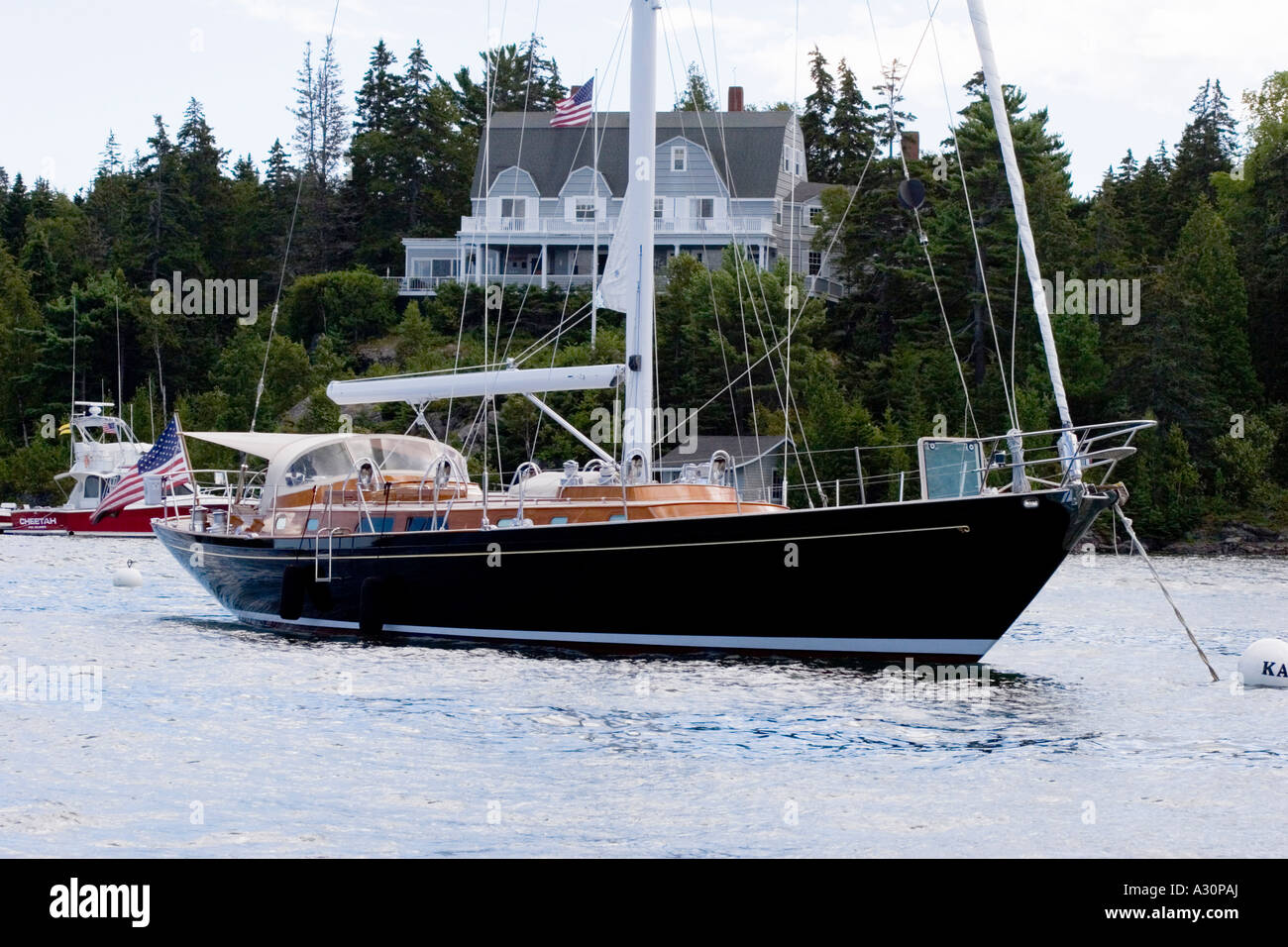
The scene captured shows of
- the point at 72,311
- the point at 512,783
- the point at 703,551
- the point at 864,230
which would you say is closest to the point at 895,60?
the point at 864,230

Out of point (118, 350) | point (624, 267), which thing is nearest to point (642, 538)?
point (624, 267)

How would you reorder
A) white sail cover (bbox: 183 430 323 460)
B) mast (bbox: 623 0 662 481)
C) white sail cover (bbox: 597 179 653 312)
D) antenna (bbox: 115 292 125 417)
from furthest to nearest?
antenna (bbox: 115 292 125 417) → white sail cover (bbox: 183 430 323 460) → white sail cover (bbox: 597 179 653 312) → mast (bbox: 623 0 662 481)

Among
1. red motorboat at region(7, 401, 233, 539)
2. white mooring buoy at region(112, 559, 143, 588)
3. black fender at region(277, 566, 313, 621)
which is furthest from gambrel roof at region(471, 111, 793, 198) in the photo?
black fender at region(277, 566, 313, 621)

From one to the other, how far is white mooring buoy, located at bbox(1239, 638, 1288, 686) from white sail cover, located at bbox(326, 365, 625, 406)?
1011 centimetres

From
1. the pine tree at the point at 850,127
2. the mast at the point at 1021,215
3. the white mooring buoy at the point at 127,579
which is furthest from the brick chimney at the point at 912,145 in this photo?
the mast at the point at 1021,215

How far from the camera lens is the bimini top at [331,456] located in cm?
2802

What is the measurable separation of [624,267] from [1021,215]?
23.9ft

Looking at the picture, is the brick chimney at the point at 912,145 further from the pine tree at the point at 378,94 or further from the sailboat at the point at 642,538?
the sailboat at the point at 642,538

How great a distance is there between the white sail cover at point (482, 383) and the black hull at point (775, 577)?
2663 millimetres

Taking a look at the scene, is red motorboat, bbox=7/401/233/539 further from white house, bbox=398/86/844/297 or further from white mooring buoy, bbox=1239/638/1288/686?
white mooring buoy, bbox=1239/638/1288/686

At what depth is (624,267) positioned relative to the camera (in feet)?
81.4

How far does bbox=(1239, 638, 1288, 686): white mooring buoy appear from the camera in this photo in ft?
72.4

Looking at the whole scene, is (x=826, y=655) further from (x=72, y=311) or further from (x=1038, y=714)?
(x=72, y=311)
